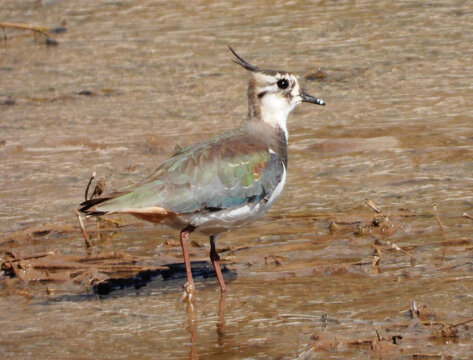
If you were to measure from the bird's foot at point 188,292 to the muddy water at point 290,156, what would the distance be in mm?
88

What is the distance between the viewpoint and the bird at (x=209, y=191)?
273 inches

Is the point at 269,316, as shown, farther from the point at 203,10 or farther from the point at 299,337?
the point at 203,10

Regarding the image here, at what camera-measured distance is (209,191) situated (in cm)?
711

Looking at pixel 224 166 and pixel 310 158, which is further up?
pixel 224 166

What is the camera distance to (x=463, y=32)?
510 inches

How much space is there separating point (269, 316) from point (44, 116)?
6.02 m

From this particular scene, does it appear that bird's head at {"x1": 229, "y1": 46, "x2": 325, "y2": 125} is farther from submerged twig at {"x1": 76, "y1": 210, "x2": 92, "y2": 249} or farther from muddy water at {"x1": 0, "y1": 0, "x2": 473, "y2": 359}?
submerged twig at {"x1": 76, "y1": 210, "x2": 92, "y2": 249}

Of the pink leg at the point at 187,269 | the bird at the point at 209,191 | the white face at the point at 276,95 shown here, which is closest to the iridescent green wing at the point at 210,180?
the bird at the point at 209,191

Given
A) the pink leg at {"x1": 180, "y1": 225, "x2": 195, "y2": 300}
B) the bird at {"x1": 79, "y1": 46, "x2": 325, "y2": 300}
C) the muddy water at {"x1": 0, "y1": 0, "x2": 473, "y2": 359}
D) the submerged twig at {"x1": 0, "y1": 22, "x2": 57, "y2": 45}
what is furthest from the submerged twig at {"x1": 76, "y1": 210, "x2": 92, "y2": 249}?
the submerged twig at {"x1": 0, "y1": 22, "x2": 57, "y2": 45}

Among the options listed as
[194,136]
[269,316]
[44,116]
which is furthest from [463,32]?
[269,316]

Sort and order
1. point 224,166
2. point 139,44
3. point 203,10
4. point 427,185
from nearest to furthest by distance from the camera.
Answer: point 224,166, point 427,185, point 139,44, point 203,10

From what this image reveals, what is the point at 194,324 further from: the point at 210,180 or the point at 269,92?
the point at 269,92

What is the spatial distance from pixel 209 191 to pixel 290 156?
283 cm

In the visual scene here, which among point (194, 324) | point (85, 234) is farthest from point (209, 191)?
point (85, 234)
